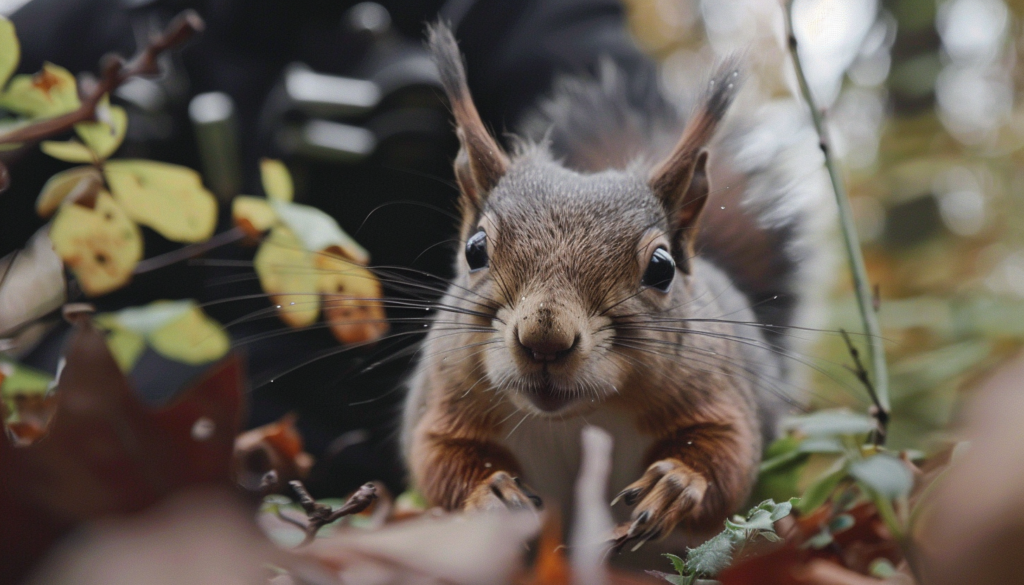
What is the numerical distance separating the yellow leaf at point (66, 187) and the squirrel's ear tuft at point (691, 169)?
49 centimetres

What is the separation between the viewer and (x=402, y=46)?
81 cm

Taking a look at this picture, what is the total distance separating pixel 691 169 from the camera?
0.50m

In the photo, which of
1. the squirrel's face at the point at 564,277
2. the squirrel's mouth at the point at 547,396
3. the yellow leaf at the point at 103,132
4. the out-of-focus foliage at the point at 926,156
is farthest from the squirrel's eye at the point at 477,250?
the out-of-focus foliage at the point at 926,156

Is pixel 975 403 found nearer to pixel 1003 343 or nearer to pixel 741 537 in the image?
pixel 741 537

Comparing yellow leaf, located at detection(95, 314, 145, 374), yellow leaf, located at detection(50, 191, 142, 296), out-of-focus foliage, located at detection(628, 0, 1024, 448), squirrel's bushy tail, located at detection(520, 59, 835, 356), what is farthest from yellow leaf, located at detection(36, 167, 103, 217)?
out-of-focus foliage, located at detection(628, 0, 1024, 448)

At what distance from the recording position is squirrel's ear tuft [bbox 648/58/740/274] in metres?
0.48

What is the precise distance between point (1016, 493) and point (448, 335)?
361 millimetres

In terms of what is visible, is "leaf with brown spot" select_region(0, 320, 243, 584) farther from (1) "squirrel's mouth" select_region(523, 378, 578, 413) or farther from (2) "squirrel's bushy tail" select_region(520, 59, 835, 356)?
(2) "squirrel's bushy tail" select_region(520, 59, 835, 356)

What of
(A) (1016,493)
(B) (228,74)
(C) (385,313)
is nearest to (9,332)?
(C) (385,313)

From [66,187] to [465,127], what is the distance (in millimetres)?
388

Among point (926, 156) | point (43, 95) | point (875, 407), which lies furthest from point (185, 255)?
point (926, 156)

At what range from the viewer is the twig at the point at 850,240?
0.54 metres

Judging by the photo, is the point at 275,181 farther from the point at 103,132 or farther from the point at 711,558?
the point at 711,558

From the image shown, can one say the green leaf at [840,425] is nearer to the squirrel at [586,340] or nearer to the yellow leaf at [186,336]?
the squirrel at [586,340]
